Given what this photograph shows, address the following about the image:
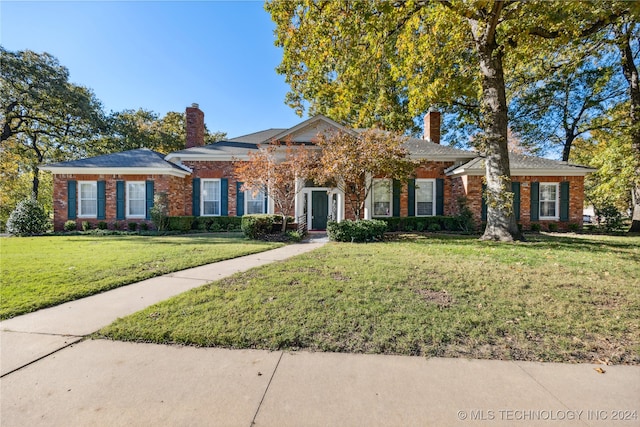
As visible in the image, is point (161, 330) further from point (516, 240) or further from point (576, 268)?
point (516, 240)

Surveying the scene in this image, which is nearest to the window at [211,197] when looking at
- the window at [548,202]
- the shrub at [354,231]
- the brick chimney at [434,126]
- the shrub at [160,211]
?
the shrub at [160,211]

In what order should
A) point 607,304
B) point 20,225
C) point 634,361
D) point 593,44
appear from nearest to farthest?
point 634,361
point 607,304
point 593,44
point 20,225

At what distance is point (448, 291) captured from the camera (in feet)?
14.4

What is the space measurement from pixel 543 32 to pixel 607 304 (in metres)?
9.55

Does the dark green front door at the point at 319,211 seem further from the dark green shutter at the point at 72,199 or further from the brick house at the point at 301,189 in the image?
the dark green shutter at the point at 72,199

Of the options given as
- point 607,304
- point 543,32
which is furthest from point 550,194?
point 607,304

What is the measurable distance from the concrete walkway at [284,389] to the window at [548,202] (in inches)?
602

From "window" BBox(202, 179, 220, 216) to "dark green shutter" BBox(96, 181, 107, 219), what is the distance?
494cm

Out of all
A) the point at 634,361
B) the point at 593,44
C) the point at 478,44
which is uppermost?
the point at 593,44

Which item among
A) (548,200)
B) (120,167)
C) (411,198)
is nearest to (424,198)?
(411,198)

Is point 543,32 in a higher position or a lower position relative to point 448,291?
higher

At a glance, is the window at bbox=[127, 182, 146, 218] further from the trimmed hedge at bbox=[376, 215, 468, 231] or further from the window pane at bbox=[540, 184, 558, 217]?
the window pane at bbox=[540, 184, 558, 217]

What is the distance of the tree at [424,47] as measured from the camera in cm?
808

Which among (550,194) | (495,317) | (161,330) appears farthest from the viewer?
(550,194)
